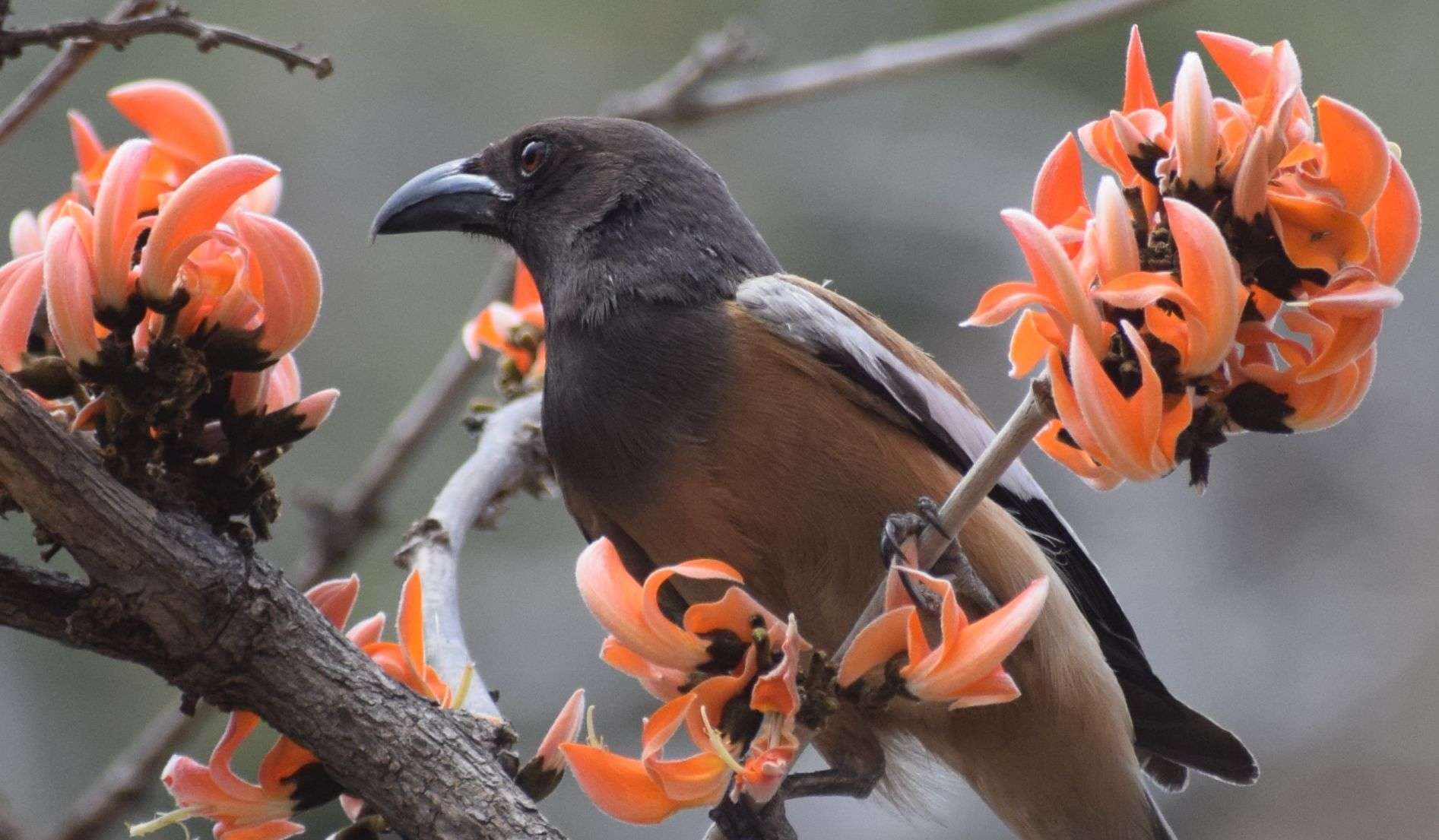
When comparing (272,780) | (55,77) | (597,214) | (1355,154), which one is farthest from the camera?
(597,214)

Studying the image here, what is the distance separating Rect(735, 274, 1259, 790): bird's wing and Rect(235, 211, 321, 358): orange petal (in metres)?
1.47

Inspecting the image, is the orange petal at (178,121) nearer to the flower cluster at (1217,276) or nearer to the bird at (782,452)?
the bird at (782,452)

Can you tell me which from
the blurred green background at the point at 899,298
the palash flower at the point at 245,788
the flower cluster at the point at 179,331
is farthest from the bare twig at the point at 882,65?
the blurred green background at the point at 899,298

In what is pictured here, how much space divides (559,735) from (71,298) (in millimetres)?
1019

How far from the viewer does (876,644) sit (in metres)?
2.17

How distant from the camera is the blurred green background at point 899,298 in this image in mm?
8461

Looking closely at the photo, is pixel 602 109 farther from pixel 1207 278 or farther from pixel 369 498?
pixel 1207 278

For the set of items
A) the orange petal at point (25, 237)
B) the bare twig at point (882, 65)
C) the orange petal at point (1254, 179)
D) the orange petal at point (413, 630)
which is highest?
the bare twig at point (882, 65)

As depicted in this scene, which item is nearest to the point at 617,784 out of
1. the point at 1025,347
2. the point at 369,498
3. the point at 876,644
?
the point at 876,644

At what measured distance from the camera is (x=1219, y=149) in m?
2.09

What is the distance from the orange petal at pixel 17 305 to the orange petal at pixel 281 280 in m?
0.29

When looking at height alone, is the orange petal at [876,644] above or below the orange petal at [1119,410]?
below

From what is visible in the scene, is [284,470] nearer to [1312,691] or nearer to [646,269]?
[646,269]

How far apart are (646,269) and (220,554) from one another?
1.67 m
